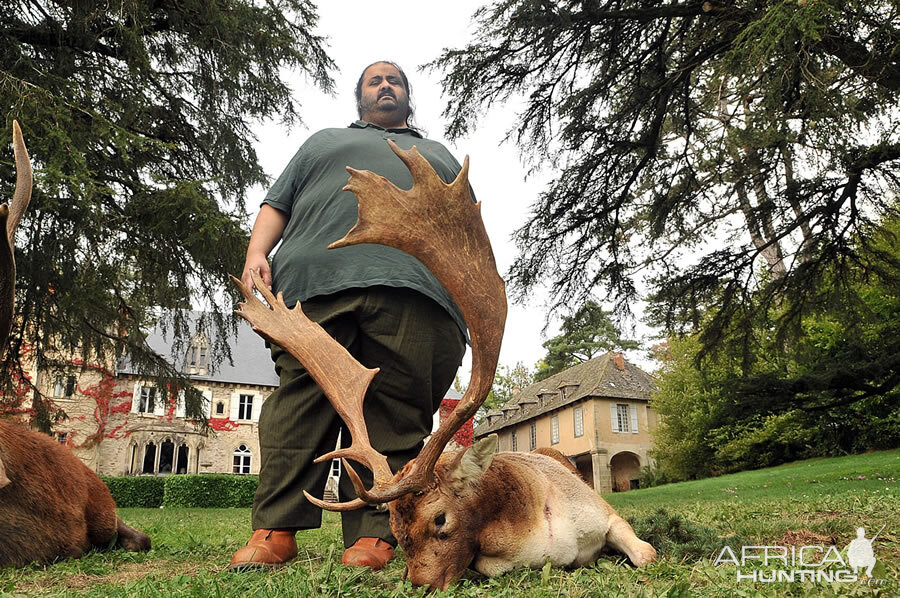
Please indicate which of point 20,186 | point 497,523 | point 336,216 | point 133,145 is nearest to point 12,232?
point 20,186

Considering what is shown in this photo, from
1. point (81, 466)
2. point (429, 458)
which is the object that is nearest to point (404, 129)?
point (429, 458)

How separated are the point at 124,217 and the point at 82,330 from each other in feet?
8.51

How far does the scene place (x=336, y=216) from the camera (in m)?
3.34

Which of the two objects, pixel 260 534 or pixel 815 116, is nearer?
pixel 260 534

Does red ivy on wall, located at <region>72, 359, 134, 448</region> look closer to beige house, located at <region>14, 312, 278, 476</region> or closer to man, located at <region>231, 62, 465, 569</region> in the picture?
beige house, located at <region>14, 312, 278, 476</region>

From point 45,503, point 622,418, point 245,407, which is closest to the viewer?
point 45,503

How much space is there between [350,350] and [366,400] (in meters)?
0.26

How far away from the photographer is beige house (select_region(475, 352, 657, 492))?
120 ft

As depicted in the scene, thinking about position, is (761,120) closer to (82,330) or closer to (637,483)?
(82,330)

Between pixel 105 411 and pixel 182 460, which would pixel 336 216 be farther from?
pixel 182 460

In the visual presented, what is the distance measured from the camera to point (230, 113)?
1009 centimetres

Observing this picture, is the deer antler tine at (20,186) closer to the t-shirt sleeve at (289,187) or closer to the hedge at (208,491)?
the t-shirt sleeve at (289,187)

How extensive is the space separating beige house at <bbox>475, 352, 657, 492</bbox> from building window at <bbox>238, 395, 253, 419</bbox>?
1687 centimetres

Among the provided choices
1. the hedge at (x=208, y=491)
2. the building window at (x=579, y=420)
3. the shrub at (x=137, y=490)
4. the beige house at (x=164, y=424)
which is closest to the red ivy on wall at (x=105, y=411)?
the beige house at (x=164, y=424)
